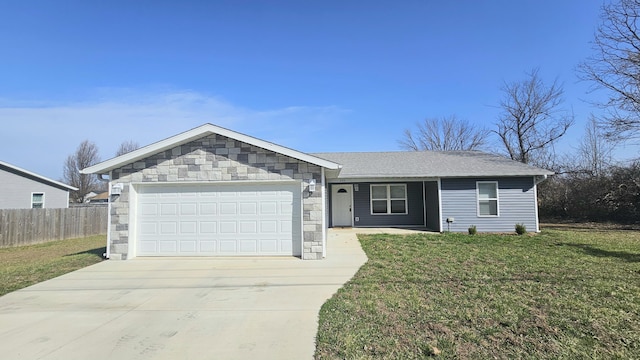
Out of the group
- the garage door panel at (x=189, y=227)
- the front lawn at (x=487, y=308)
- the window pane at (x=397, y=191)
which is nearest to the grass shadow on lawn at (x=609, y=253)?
the front lawn at (x=487, y=308)

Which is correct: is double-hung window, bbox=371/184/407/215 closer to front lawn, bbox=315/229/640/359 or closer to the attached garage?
front lawn, bbox=315/229/640/359

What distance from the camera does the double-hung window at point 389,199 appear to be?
16.4 metres

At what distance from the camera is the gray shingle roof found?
14530 mm

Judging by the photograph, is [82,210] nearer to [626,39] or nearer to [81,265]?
[81,265]

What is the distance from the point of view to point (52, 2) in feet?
29.3

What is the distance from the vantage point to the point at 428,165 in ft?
52.6

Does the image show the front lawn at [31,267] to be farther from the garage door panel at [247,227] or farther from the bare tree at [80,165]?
the bare tree at [80,165]

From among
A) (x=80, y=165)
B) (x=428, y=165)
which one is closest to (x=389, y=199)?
(x=428, y=165)

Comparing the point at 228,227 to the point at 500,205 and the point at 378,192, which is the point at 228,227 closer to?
the point at 378,192

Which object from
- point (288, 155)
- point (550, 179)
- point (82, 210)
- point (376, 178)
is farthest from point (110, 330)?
point (550, 179)

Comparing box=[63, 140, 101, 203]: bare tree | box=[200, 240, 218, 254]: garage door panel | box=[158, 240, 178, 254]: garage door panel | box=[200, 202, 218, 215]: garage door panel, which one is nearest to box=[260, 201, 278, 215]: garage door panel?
box=[200, 202, 218, 215]: garage door panel

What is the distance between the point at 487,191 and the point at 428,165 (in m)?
2.75

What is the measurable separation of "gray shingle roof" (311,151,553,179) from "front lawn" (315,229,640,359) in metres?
6.20

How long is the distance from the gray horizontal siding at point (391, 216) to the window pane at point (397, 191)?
1.10 ft
